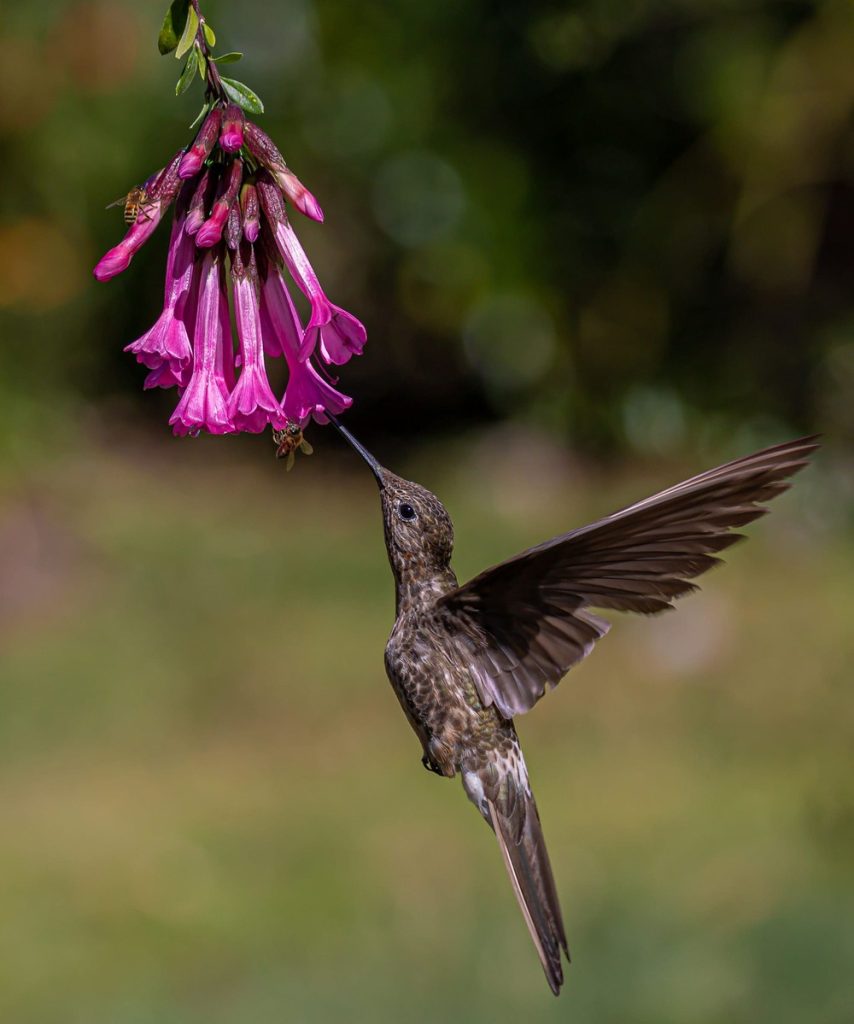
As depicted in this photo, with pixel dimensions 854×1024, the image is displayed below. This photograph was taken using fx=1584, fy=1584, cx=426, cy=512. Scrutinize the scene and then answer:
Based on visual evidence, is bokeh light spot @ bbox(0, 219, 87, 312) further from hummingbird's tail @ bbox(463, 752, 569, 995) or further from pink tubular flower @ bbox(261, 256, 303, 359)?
pink tubular flower @ bbox(261, 256, 303, 359)

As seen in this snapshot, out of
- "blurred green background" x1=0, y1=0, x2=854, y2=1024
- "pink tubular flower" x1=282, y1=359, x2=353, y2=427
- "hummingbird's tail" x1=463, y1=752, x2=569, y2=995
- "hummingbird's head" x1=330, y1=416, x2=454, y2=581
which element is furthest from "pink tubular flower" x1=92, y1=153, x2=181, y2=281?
"blurred green background" x1=0, y1=0, x2=854, y2=1024

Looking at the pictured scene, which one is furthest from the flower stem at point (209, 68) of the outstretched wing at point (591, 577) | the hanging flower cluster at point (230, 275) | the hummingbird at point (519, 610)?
the outstretched wing at point (591, 577)

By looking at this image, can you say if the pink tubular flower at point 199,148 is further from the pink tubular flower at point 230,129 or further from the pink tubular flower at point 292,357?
the pink tubular flower at point 292,357

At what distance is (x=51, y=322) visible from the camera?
927cm

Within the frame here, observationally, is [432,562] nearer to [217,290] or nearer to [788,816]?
[217,290]

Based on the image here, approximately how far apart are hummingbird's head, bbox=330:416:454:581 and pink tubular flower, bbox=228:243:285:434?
332 mm

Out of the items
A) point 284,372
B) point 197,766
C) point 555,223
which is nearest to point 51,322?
point 284,372

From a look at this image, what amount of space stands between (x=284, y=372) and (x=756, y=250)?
9.32ft

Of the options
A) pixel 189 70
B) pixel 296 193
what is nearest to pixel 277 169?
pixel 296 193

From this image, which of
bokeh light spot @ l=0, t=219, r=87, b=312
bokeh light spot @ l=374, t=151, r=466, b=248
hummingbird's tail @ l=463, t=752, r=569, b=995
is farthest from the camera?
bokeh light spot @ l=374, t=151, r=466, b=248

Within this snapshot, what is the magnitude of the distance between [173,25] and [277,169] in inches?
7.5


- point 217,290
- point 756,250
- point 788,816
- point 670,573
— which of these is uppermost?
point 756,250

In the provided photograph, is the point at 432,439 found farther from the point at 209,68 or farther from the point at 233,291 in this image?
the point at 209,68

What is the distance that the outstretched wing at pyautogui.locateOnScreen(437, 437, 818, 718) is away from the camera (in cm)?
172
